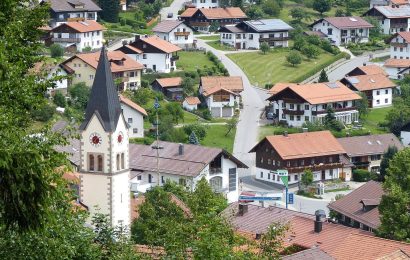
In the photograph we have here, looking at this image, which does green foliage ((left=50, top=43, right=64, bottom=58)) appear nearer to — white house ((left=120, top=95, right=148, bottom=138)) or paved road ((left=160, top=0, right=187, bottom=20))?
white house ((left=120, top=95, right=148, bottom=138))

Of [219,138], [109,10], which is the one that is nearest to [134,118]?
[219,138]

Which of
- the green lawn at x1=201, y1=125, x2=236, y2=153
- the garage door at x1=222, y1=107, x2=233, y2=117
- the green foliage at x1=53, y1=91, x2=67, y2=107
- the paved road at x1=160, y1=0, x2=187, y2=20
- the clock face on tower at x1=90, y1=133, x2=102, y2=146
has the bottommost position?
the green lawn at x1=201, y1=125, x2=236, y2=153

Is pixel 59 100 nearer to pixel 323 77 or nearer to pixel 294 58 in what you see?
pixel 323 77

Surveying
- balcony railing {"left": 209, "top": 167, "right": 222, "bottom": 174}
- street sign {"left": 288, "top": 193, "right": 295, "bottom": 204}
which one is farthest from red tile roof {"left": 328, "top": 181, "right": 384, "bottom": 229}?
balcony railing {"left": 209, "top": 167, "right": 222, "bottom": 174}

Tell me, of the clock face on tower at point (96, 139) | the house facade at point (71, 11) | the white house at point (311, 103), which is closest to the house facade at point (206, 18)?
the house facade at point (71, 11)

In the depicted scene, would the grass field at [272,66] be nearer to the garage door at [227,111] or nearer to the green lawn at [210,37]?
the green lawn at [210,37]
